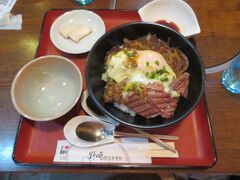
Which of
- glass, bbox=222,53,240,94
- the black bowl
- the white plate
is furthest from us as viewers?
the white plate

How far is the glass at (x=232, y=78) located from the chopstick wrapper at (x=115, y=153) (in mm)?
386

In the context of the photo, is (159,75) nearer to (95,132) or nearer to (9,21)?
(95,132)

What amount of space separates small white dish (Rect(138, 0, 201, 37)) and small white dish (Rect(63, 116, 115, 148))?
55 centimetres

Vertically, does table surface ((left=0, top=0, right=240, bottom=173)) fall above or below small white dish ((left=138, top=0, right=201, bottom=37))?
below

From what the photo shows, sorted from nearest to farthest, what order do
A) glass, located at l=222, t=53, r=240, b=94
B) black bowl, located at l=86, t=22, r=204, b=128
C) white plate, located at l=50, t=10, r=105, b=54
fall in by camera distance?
1. black bowl, located at l=86, t=22, r=204, b=128
2. glass, located at l=222, t=53, r=240, b=94
3. white plate, located at l=50, t=10, r=105, b=54

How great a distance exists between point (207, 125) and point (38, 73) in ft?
2.34

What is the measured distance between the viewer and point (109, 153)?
96cm

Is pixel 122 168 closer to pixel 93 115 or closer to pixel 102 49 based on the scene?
pixel 93 115

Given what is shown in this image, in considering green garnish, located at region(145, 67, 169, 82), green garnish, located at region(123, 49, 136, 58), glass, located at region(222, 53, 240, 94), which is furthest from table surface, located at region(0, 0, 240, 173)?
green garnish, located at region(123, 49, 136, 58)

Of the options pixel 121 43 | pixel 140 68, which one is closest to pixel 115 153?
pixel 140 68

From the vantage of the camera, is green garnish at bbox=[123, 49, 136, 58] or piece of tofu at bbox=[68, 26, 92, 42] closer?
green garnish at bbox=[123, 49, 136, 58]

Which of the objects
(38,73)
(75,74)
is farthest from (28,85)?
(75,74)

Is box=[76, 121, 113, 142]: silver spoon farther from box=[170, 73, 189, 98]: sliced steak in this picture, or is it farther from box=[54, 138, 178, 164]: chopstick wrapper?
box=[170, 73, 189, 98]: sliced steak

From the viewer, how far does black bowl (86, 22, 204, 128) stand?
0.95 m
